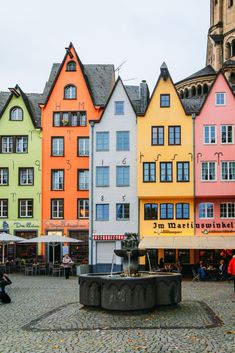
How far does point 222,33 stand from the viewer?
243 feet

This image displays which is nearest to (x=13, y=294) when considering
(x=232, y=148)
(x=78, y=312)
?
(x=78, y=312)

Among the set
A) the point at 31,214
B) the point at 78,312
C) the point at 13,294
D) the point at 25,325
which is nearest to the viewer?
the point at 25,325

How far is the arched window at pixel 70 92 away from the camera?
163 ft

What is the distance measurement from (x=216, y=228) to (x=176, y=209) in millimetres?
3245

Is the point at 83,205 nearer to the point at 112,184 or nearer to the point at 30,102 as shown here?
the point at 112,184

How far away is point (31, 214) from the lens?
159ft

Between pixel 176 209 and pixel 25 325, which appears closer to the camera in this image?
pixel 25 325

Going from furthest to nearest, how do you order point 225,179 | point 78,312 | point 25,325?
point 225,179
point 78,312
point 25,325

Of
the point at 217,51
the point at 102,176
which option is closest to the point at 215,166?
A: the point at 102,176

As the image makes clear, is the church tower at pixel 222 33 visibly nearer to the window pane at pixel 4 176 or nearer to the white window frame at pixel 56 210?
the white window frame at pixel 56 210

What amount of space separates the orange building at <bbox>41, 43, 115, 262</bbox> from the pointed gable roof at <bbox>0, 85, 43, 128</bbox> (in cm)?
124

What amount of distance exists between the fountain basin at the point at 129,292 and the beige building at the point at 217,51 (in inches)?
1899

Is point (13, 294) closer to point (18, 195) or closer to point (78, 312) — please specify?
point (78, 312)

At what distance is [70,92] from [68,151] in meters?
4.96
